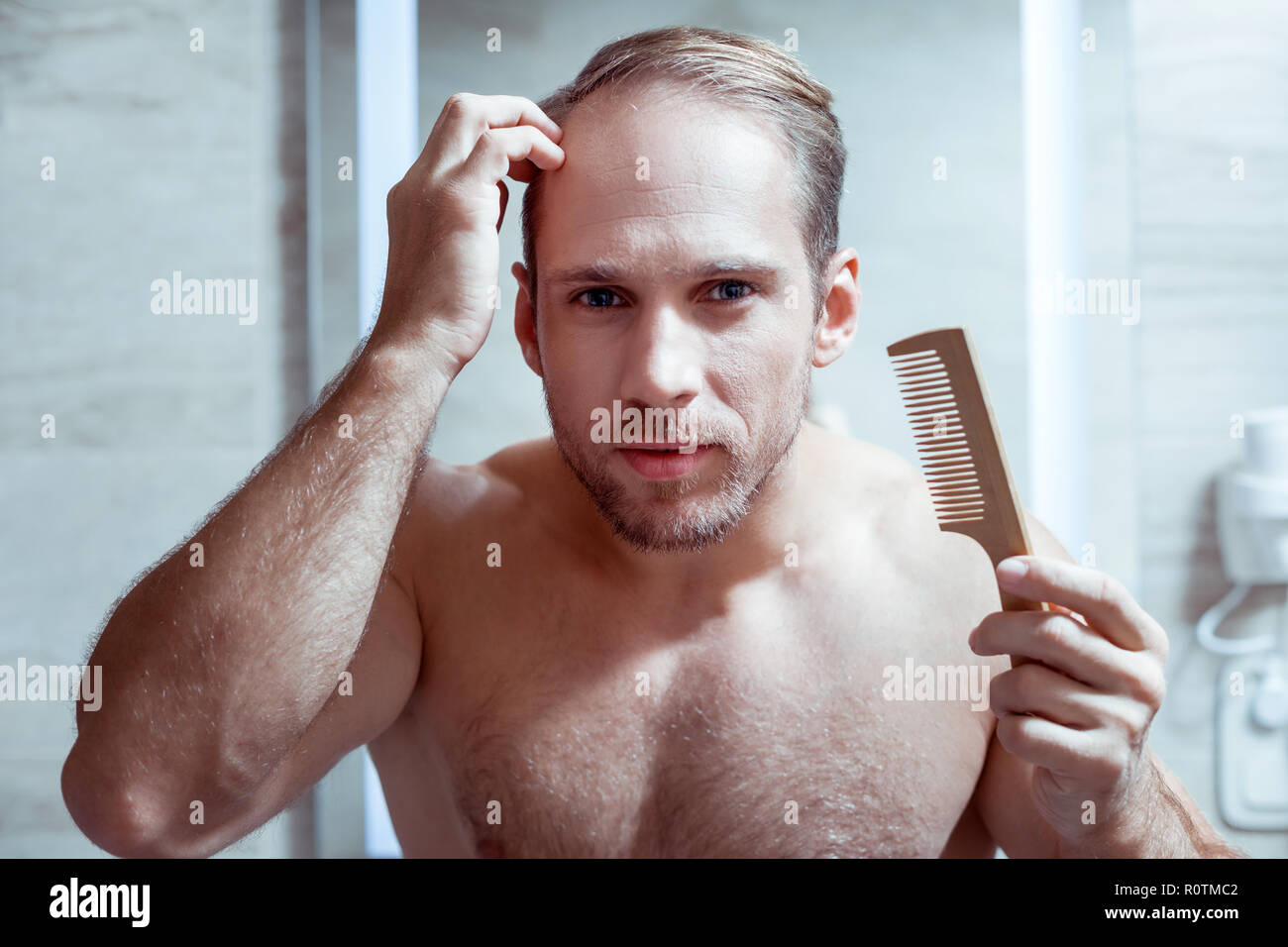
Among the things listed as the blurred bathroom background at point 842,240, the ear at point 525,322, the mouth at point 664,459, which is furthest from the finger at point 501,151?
the blurred bathroom background at point 842,240

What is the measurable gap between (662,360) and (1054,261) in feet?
2.07

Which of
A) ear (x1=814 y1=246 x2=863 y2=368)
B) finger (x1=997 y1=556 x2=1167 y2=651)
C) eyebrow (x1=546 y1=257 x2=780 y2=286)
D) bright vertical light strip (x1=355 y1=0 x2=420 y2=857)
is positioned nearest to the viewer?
finger (x1=997 y1=556 x2=1167 y2=651)

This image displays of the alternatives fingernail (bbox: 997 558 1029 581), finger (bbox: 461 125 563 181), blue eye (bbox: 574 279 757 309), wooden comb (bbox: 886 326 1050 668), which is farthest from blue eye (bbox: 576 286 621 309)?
fingernail (bbox: 997 558 1029 581)

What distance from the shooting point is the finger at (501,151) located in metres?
0.61

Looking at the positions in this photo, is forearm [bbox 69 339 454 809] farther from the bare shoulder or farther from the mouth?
the bare shoulder

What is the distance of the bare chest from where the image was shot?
28.3 inches

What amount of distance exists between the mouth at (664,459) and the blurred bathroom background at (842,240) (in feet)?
1.26

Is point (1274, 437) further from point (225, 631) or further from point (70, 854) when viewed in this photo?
point (70, 854)

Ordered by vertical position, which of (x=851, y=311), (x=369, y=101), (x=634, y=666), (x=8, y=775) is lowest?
(x=8, y=775)

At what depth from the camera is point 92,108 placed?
1039mm

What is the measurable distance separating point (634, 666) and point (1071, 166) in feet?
2.50

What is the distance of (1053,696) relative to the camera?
1.81ft

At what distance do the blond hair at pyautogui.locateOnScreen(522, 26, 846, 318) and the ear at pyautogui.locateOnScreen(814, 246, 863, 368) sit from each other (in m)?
0.03
